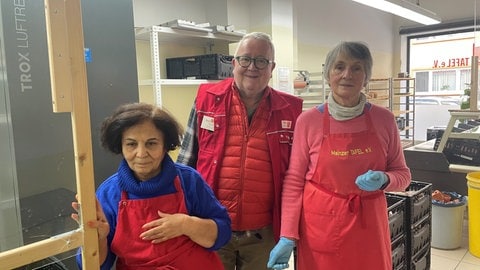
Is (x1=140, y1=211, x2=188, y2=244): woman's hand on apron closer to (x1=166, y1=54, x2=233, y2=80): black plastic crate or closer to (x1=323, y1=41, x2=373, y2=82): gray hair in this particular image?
(x1=323, y1=41, x2=373, y2=82): gray hair

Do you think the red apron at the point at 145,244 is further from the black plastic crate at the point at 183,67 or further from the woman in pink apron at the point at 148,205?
the black plastic crate at the point at 183,67

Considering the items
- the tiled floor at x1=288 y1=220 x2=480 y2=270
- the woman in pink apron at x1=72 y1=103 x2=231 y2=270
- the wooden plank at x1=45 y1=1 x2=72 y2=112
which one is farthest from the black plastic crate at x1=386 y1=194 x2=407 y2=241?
the wooden plank at x1=45 y1=1 x2=72 y2=112

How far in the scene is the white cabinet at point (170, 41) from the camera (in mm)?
2900

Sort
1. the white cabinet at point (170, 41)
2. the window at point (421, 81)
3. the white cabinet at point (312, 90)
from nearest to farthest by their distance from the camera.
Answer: the white cabinet at point (170, 41) → the white cabinet at point (312, 90) → the window at point (421, 81)

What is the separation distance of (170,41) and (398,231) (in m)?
2.51

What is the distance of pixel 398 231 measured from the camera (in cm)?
246

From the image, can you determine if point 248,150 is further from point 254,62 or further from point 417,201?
point 417,201

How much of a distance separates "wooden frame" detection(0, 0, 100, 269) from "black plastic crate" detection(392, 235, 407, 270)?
203 cm

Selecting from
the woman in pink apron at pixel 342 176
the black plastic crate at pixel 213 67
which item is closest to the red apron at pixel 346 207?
the woman in pink apron at pixel 342 176

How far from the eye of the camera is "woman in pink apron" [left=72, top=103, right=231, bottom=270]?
46.1 inches

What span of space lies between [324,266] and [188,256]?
61 cm

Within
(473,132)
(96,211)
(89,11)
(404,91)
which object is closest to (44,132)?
(89,11)

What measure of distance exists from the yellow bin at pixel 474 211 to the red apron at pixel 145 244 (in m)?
2.73

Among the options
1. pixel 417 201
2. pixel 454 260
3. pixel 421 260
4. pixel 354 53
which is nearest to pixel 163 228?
pixel 354 53
